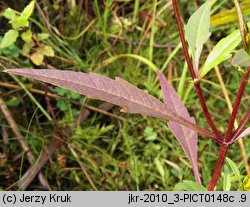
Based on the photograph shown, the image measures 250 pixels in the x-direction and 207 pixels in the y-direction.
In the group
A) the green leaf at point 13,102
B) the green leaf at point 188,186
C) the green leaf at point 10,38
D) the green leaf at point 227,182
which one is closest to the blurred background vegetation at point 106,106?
the green leaf at point 13,102

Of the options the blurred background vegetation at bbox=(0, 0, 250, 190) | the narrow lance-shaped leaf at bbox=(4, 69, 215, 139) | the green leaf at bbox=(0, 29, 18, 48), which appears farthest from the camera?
the blurred background vegetation at bbox=(0, 0, 250, 190)

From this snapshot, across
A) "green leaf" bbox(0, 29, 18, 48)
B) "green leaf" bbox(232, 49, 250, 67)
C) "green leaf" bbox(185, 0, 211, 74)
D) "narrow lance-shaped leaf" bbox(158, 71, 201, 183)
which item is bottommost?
"narrow lance-shaped leaf" bbox(158, 71, 201, 183)

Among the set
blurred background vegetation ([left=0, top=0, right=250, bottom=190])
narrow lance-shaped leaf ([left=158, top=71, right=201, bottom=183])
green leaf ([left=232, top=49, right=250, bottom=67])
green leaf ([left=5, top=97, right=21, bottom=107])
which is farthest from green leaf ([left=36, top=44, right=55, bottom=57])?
green leaf ([left=232, top=49, right=250, bottom=67])

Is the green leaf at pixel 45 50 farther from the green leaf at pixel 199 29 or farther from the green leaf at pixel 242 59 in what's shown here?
the green leaf at pixel 242 59

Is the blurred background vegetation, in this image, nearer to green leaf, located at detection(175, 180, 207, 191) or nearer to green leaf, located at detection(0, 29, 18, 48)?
green leaf, located at detection(0, 29, 18, 48)

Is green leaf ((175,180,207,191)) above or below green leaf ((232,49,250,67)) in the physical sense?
below

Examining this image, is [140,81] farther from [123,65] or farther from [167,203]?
[167,203]

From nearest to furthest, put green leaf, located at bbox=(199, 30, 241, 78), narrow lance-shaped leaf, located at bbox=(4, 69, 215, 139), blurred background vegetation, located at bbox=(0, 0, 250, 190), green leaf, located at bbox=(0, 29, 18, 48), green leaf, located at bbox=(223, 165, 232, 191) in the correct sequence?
narrow lance-shaped leaf, located at bbox=(4, 69, 215, 139)
green leaf, located at bbox=(199, 30, 241, 78)
green leaf, located at bbox=(223, 165, 232, 191)
green leaf, located at bbox=(0, 29, 18, 48)
blurred background vegetation, located at bbox=(0, 0, 250, 190)
